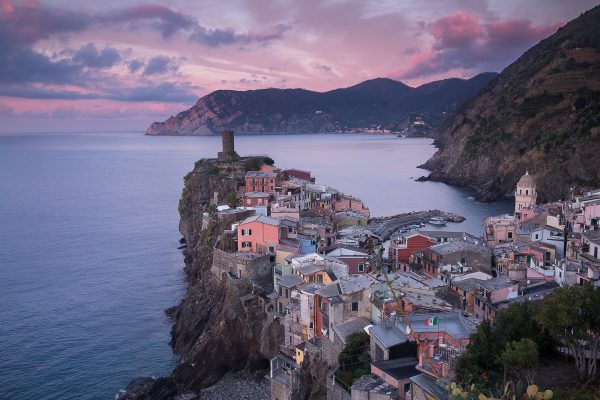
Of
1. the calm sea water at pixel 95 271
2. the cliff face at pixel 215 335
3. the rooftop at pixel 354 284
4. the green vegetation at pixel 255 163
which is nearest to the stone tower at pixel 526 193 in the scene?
the calm sea water at pixel 95 271

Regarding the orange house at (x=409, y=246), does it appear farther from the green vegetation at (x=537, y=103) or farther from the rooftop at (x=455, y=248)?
the green vegetation at (x=537, y=103)

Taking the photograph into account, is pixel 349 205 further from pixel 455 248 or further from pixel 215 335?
pixel 215 335

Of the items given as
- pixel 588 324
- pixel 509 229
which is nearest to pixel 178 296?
pixel 509 229

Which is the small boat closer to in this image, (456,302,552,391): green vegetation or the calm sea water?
the calm sea water

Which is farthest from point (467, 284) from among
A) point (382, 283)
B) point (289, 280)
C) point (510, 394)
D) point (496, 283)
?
point (510, 394)

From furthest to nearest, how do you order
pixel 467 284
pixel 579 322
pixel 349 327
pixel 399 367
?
pixel 467 284 → pixel 349 327 → pixel 399 367 → pixel 579 322

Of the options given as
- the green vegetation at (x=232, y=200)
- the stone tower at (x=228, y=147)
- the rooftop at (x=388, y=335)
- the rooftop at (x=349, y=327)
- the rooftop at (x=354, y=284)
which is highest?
the stone tower at (x=228, y=147)
